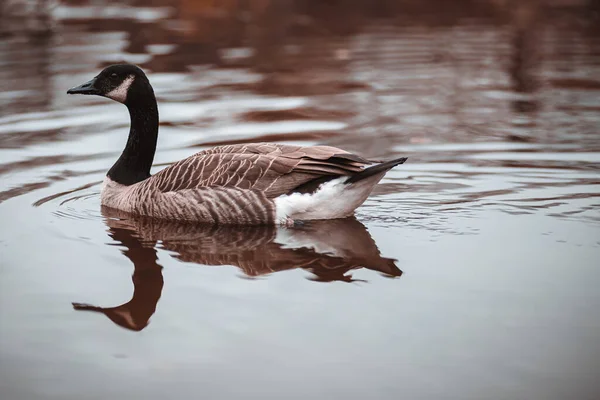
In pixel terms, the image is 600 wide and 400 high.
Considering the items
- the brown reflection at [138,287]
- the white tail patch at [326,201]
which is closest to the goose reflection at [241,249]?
the brown reflection at [138,287]

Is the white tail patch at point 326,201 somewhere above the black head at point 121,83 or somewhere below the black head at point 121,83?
below

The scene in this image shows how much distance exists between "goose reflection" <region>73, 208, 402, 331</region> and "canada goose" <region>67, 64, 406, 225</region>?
0.12 meters

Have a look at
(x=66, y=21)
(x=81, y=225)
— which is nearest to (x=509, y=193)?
(x=81, y=225)

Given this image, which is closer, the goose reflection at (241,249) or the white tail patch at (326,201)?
the goose reflection at (241,249)

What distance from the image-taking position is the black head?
8.73 metres

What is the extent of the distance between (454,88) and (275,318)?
876cm

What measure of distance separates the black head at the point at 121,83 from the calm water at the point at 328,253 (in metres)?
1.11

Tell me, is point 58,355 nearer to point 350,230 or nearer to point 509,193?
point 350,230

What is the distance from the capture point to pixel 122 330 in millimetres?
5812

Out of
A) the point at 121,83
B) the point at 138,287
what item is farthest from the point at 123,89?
the point at 138,287

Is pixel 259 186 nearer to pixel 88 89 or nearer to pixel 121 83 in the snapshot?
pixel 121 83

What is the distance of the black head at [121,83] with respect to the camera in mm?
8727

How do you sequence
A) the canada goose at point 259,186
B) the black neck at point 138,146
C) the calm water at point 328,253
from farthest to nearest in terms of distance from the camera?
1. the black neck at point 138,146
2. the canada goose at point 259,186
3. the calm water at point 328,253

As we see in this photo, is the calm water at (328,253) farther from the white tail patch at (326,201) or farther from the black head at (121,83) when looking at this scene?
the black head at (121,83)
